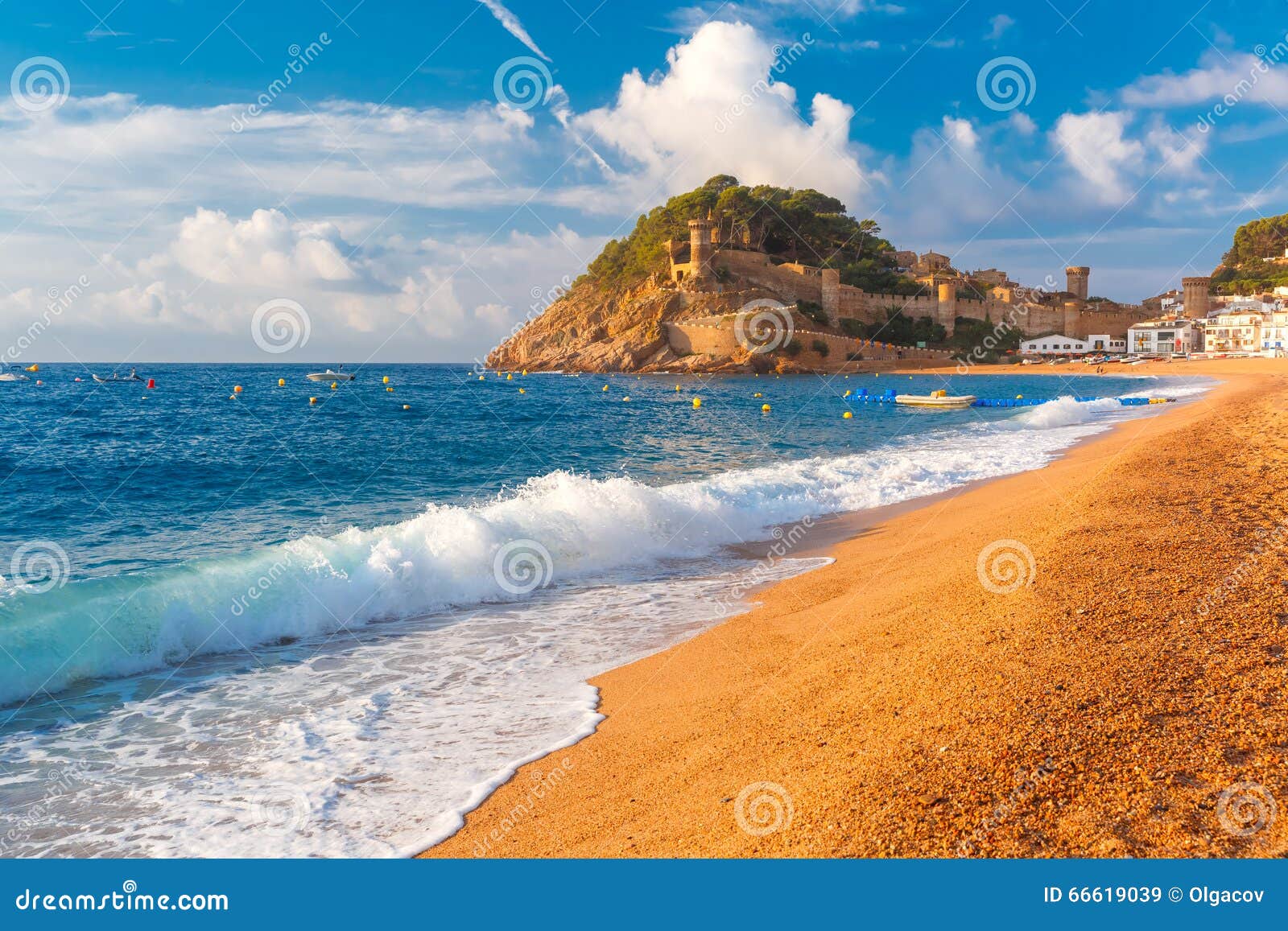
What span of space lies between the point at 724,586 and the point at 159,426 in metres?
29.9

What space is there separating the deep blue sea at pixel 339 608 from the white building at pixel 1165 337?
2994 inches

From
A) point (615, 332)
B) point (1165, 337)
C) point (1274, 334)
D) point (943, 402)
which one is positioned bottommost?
point (943, 402)

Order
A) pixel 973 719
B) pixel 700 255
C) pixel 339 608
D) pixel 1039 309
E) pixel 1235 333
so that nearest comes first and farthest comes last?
pixel 973 719, pixel 339 608, pixel 1235 333, pixel 700 255, pixel 1039 309

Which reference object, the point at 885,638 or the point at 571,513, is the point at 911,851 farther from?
the point at 571,513

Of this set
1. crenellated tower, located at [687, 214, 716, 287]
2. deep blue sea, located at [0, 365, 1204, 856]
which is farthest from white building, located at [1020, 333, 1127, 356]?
deep blue sea, located at [0, 365, 1204, 856]

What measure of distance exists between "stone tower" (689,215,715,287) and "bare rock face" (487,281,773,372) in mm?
1832

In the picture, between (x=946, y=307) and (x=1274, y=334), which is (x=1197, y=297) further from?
(x=946, y=307)

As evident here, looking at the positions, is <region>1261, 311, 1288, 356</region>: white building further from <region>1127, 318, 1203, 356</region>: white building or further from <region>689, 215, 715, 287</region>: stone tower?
<region>689, 215, 715, 287</region>: stone tower

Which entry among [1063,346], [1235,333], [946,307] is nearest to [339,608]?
[946,307]

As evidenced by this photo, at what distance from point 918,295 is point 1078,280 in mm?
31483

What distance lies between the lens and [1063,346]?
89.6 meters

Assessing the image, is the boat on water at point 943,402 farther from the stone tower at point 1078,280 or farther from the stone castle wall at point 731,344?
the stone tower at point 1078,280

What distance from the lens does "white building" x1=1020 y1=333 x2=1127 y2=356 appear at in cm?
8894

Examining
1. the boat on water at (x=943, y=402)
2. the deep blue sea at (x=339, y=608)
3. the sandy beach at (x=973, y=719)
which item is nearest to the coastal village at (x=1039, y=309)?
the boat on water at (x=943, y=402)
